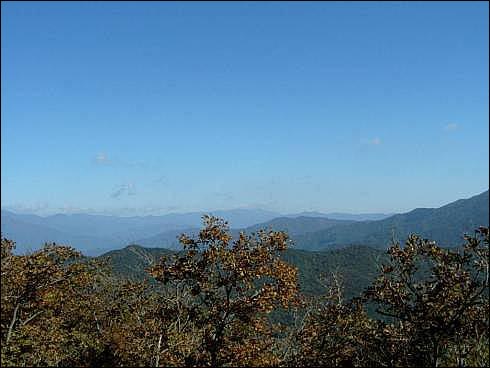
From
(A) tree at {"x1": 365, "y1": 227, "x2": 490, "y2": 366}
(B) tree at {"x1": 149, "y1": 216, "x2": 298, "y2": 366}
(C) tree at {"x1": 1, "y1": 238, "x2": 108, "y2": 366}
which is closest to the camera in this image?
(A) tree at {"x1": 365, "y1": 227, "x2": 490, "y2": 366}

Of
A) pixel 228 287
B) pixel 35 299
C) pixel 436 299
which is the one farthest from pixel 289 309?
pixel 35 299

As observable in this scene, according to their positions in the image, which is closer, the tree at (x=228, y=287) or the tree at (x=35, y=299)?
the tree at (x=228, y=287)

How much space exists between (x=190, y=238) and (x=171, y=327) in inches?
168

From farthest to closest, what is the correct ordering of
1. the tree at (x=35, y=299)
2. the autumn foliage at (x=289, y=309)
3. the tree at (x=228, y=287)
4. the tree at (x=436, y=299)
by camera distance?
the tree at (x=35, y=299) → the tree at (x=228, y=287) → the autumn foliage at (x=289, y=309) → the tree at (x=436, y=299)

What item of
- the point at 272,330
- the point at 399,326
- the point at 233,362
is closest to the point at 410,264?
the point at 399,326

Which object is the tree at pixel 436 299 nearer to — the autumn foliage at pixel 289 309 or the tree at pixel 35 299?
the autumn foliage at pixel 289 309

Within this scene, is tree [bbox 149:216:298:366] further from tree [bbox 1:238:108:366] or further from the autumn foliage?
tree [bbox 1:238:108:366]

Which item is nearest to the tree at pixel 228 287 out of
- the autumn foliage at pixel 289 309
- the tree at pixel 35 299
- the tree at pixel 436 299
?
the autumn foliage at pixel 289 309

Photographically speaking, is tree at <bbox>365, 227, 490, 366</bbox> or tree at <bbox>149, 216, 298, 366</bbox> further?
tree at <bbox>149, 216, 298, 366</bbox>

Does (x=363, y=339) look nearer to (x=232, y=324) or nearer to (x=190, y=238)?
(x=232, y=324)

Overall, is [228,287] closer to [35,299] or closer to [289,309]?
[289,309]

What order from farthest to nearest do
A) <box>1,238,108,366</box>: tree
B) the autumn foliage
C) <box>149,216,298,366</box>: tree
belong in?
1. <box>1,238,108,366</box>: tree
2. <box>149,216,298,366</box>: tree
3. the autumn foliage

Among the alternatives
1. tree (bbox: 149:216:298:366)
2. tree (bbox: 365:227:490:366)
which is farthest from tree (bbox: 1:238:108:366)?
tree (bbox: 365:227:490:366)

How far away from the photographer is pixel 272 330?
22.0 m
